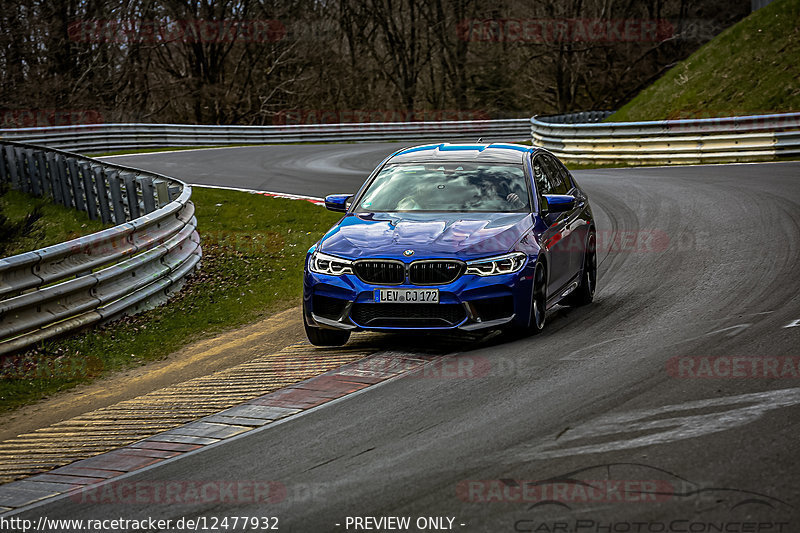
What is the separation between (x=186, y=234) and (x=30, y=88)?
3626cm

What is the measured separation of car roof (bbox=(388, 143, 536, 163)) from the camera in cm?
981

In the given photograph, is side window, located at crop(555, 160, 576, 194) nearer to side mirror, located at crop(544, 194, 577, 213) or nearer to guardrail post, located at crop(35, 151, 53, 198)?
side mirror, located at crop(544, 194, 577, 213)

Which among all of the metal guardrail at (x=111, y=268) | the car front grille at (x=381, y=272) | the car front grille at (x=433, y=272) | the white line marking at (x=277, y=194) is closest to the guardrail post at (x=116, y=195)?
the metal guardrail at (x=111, y=268)

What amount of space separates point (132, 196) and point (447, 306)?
9713 mm

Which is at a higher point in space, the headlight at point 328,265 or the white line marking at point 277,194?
the headlight at point 328,265

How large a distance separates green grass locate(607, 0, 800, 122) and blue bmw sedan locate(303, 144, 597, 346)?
21.5m

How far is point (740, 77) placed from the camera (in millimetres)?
31203

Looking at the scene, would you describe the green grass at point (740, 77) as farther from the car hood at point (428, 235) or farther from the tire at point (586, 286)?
the car hood at point (428, 235)

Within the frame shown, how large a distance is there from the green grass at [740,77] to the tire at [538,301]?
879 inches

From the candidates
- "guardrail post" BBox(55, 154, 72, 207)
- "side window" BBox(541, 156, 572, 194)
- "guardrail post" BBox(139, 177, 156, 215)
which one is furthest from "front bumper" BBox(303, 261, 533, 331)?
"guardrail post" BBox(55, 154, 72, 207)

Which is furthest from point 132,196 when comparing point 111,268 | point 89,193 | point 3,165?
point 3,165

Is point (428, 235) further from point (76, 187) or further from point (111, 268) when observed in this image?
point (76, 187)

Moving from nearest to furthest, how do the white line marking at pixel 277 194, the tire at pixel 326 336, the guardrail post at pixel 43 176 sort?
the tire at pixel 326 336, the white line marking at pixel 277 194, the guardrail post at pixel 43 176

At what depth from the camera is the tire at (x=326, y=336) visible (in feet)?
28.3
